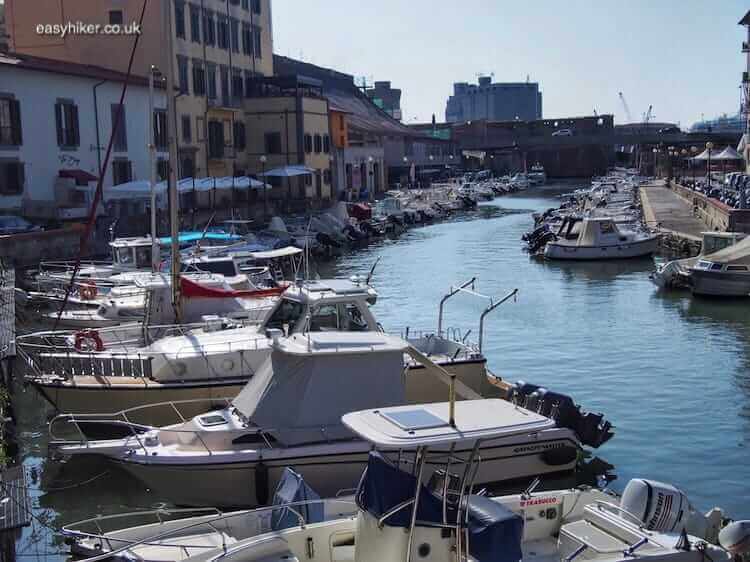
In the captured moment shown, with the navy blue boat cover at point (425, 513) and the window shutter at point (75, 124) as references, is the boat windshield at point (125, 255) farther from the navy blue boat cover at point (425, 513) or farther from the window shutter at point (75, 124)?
the navy blue boat cover at point (425, 513)

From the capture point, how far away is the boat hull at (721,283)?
34125 mm

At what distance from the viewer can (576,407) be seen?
16.8 metres

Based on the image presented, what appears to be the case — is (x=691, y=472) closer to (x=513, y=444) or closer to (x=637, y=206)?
(x=513, y=444)

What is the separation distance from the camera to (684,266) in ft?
123

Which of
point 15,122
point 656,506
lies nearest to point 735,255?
point 656,506

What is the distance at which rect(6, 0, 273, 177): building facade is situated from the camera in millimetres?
56312

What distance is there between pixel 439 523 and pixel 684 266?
3017 cm

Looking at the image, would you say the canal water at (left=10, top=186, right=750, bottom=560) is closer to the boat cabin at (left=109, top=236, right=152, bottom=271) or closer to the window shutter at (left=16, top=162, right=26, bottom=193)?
the boat cabin at (left=109, top=236, right=152, bottom=271)

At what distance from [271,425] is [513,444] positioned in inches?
160

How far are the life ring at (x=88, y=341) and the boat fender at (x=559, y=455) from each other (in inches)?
393

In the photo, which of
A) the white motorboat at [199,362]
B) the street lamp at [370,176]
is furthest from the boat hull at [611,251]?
the street lamp at [370,176]

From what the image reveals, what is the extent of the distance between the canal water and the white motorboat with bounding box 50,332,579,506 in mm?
1467

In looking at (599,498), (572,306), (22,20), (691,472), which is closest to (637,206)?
(572,306)

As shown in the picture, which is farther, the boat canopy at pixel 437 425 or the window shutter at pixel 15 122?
the window shutter at pixel 15 122
